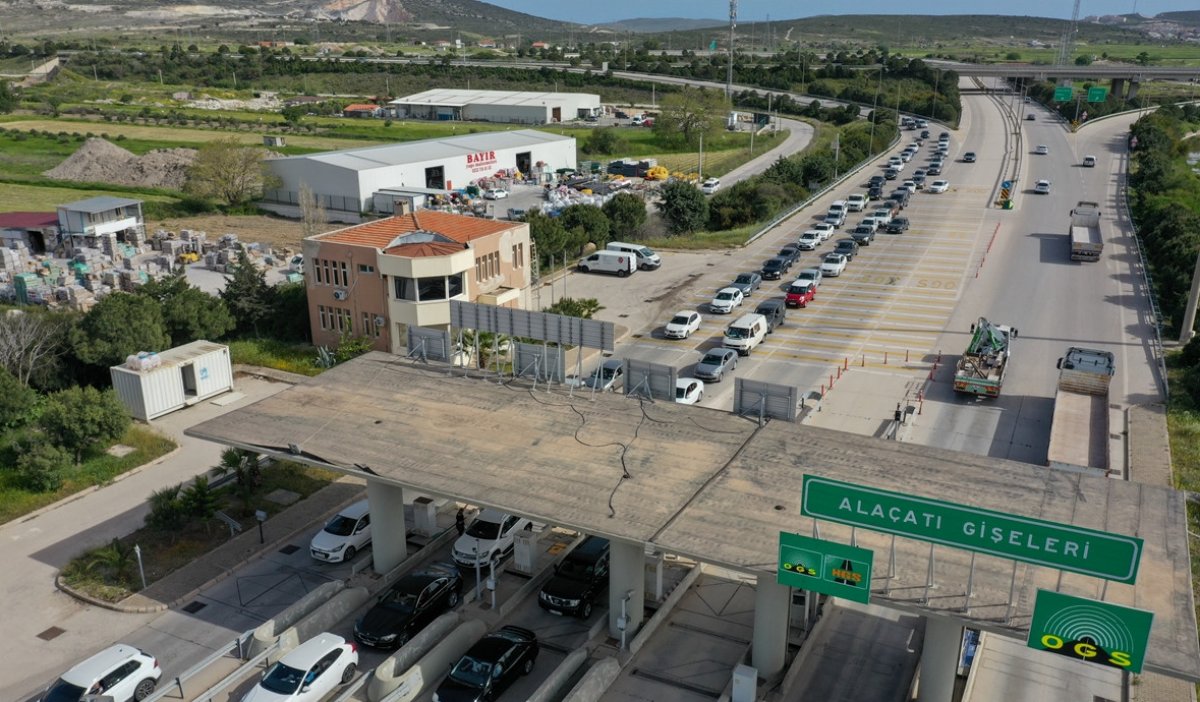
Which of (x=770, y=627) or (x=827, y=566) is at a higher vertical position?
(x=827, y=566)

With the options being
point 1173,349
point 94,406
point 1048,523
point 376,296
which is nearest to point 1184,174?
point 1173,349

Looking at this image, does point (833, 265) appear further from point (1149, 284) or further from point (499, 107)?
point (499, 107)

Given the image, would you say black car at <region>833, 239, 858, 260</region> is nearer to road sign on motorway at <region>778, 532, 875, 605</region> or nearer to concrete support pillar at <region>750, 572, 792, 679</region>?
concrete support pillar at <region>750, 572, 792, 679</region>

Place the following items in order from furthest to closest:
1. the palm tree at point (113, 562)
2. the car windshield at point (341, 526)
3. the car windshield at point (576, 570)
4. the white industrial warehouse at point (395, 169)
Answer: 1. the white industrial warehouse at point (395, 169)
2. the car windshield at point (341, 526)
3. the palm tree at point (113, 562)
4. the car windshield at point (576, 570)

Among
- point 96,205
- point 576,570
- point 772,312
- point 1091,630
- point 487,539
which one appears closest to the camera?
point 1091,630

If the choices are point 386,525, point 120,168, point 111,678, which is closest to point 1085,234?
point 386,525

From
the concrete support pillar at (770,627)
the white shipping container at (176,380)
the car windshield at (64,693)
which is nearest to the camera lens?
the concrete support pillar at (770,627)

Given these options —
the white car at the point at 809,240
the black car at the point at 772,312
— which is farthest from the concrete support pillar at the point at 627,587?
the white car at the point at 809,240

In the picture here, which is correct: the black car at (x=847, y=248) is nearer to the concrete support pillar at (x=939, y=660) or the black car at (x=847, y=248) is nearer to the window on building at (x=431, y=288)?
the window on building at (x=431, y=288)
